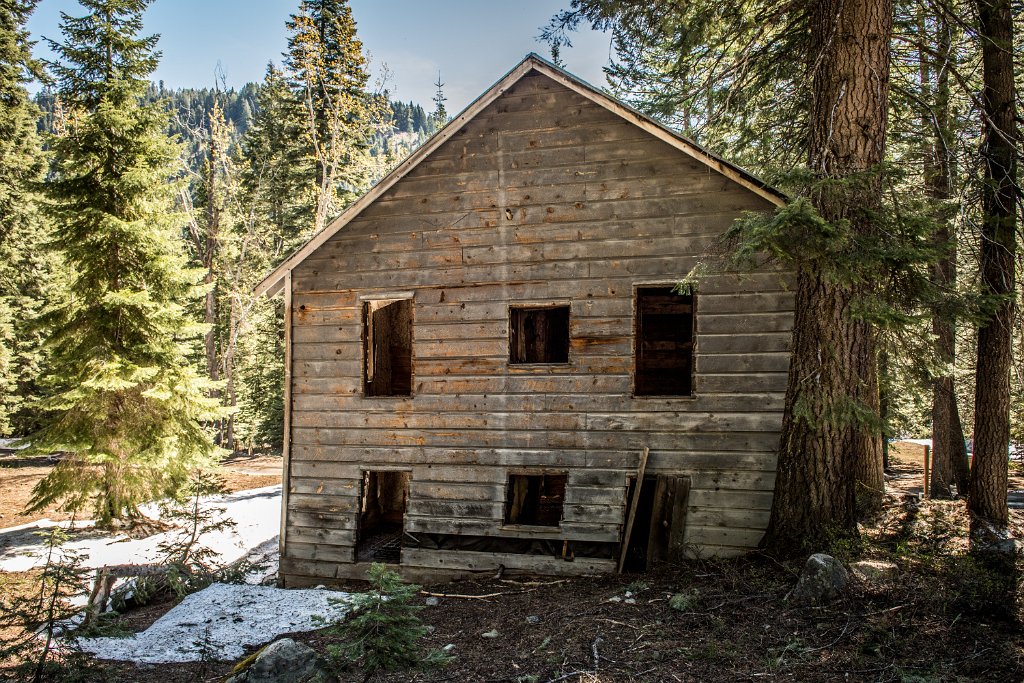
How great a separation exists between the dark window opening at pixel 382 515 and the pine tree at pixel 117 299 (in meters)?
4.34

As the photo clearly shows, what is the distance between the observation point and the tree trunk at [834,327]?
741 cm

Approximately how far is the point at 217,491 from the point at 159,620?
2.22 m

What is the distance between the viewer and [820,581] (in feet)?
20.9

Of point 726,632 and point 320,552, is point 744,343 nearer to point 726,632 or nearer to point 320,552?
point 726,632

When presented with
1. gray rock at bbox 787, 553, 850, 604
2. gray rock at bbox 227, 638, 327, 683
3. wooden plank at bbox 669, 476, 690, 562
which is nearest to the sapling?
gray rock at bbox 227, 638, 327, 683

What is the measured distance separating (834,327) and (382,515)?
10104 millimetres

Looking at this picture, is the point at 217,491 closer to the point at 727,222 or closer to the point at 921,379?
the point at 727,222

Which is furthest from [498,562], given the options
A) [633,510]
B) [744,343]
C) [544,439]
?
[744,343]

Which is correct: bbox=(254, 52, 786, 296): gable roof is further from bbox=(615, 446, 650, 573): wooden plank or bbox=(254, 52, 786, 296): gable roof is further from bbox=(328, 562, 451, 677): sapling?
bbox=(328, 562, 451, 677): sapling

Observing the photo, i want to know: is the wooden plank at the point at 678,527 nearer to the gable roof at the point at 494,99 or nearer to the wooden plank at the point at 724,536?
the wooden plank at the point at 724,536

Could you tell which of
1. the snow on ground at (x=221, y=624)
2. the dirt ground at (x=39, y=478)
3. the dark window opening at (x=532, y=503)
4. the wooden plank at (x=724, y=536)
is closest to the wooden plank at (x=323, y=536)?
the snow on ground at (x=221, y=624)

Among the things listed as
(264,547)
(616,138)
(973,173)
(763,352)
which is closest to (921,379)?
(763,352)

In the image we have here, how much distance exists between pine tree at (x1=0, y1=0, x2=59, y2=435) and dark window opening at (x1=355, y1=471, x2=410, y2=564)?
14067mm

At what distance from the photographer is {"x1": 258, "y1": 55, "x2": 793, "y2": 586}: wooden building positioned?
28.8ft
